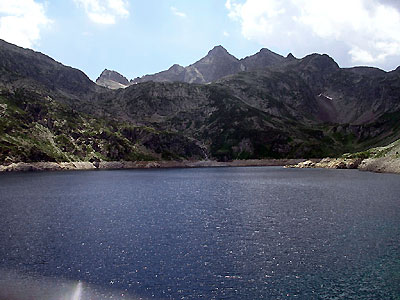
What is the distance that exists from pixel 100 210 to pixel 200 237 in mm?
40009

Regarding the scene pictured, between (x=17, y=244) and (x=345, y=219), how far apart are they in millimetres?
62378

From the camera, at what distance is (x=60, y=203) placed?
324 ft

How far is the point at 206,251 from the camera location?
1934 inches

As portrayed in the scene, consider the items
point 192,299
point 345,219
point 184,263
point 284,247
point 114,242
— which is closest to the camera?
point 192,299

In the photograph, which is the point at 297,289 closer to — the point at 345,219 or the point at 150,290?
the point at 150,290

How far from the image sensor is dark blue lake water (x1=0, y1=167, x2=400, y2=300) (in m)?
35.8

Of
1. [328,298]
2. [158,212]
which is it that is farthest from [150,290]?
[158,212]

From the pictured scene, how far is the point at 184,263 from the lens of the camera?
1724 inches

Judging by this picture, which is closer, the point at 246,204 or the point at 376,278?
the point at 376,278

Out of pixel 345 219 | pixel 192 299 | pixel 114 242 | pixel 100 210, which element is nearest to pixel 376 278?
pixel 192 299

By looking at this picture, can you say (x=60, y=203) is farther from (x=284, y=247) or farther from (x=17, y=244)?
(x=284, y=247)

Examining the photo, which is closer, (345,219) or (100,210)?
(345,219)

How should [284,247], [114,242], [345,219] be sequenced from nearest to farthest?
[284,247] → [114,242] → [345,219]

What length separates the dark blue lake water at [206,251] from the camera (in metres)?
35.8
